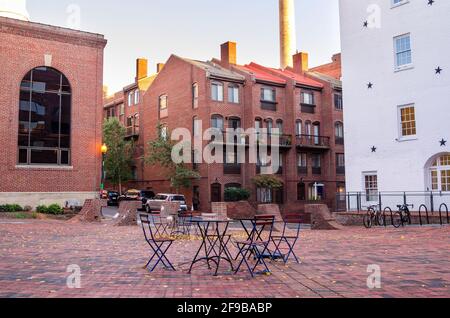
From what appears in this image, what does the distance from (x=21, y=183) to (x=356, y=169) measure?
59.1ft

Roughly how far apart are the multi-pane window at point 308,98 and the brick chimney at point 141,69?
60.4 feet

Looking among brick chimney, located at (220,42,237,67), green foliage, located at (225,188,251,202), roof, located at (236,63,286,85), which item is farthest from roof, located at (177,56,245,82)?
green foliage, located at (225,188,251,202)

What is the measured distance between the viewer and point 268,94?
4191 centimetres

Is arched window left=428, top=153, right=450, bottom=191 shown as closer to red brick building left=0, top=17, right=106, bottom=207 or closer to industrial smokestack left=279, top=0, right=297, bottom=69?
red brick building left=0, top=17, right=106, bottom=207

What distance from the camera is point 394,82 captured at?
23.6 m

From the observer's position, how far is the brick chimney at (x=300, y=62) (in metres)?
48.2

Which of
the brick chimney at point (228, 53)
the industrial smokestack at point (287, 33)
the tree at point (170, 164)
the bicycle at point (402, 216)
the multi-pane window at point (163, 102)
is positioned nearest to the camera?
the bicycle at point (402, 216)

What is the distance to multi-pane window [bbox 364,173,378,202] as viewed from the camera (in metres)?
24.3

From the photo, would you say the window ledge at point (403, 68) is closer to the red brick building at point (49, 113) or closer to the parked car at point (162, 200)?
the red brick building at point (49, 113)

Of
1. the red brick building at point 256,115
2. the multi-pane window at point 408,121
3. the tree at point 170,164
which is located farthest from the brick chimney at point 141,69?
the multi-pane window at point 408,121

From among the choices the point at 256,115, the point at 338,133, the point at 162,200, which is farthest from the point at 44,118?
the point at 338,133

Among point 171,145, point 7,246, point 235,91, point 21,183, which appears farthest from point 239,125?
point 7,246

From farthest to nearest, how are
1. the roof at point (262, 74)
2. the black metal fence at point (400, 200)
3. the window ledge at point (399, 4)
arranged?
the roof at point (262, 74), the window ledge at point (399, 4), the black metal fence at point (400, 200)

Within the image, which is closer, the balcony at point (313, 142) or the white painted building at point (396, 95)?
the white painted building at point (396, 95)
